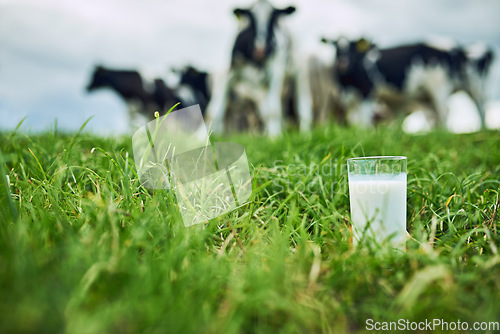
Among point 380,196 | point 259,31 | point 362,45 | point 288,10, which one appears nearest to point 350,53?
point 362,45

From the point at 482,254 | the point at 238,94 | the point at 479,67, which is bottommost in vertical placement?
the point at 482,254

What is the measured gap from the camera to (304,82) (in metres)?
5.80

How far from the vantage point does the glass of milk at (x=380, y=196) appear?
988mm

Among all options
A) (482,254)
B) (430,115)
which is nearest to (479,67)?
(430,115)

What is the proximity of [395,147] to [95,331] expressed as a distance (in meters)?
1.86

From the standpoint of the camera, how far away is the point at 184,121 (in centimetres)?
132

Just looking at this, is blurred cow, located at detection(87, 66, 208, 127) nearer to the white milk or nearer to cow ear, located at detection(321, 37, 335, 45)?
cow ear, located at detection(321, 37, 335, 45)

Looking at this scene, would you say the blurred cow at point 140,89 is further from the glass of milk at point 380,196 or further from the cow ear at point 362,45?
the glass of milk at point 380,196

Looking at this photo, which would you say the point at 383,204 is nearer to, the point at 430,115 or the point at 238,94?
the point at 238,94

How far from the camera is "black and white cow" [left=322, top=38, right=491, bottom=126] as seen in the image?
24.3 feet

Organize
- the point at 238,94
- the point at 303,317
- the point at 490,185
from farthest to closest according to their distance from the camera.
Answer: the point at 238,94, the point at 490,185, the point at 303,317

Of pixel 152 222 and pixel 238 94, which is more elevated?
pixel 238 94

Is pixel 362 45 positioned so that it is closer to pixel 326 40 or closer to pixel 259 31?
pixel 326 40

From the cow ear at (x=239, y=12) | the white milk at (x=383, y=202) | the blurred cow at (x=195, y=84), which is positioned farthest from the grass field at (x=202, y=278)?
the blurred cow at (x=195, y=84)
